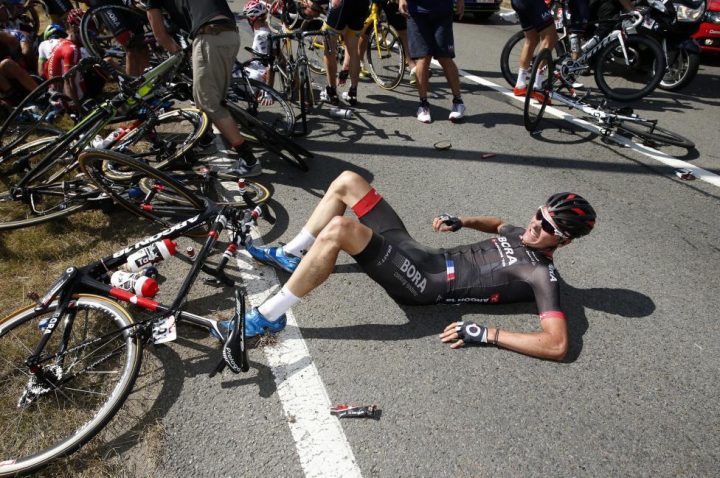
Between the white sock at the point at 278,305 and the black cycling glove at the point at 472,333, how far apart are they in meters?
1.09

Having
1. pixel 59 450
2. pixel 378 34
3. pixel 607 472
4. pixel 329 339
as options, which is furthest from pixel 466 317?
pixel 378 34

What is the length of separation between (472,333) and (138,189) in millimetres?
2967

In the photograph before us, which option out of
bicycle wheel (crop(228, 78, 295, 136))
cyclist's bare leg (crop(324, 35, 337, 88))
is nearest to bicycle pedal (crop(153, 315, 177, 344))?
bicycle wheel (crop(228, 78, 295, 136))

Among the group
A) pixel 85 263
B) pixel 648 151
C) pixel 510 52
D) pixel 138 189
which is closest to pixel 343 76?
pixel 510 52

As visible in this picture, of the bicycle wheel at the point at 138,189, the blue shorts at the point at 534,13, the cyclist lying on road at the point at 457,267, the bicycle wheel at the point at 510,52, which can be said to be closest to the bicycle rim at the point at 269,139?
the bicycle wheel at the point at 138,189

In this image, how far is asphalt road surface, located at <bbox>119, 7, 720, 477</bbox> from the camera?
222cm

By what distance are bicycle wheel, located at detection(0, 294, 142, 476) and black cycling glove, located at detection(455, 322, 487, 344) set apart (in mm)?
1926

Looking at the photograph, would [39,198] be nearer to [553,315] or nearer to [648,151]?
[553,315]

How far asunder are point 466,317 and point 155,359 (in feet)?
6.90

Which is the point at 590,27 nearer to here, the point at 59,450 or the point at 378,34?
the point at 378,34

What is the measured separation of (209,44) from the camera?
13.0ft

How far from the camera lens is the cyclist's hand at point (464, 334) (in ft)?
8.96

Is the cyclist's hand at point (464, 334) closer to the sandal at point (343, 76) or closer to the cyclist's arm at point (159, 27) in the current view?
the cyclist's arm at point (159, 27)

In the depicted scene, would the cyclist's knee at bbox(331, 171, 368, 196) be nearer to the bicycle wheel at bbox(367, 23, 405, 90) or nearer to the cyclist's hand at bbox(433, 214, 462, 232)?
the cyclist's hand at bbox(433, 214, 462, 232)
